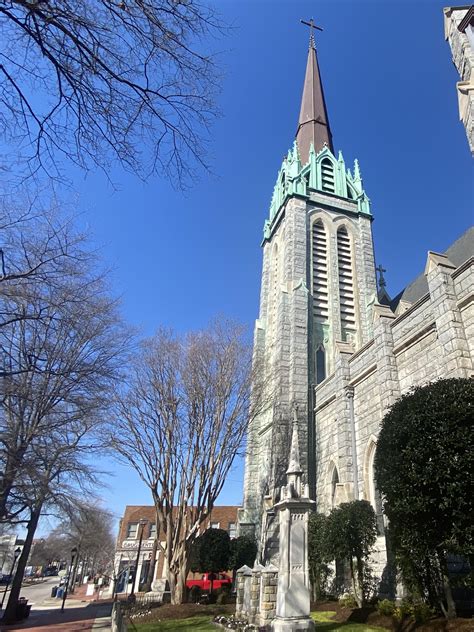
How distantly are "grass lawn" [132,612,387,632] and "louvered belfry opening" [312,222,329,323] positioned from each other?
51.9 feet

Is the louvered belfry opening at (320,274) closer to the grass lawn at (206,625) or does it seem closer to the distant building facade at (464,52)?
the distant building facade at (464,52)

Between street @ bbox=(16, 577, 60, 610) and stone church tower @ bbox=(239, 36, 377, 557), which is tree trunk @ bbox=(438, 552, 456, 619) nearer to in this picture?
stone church tower @ bbox=(239, 36, 377, 557)

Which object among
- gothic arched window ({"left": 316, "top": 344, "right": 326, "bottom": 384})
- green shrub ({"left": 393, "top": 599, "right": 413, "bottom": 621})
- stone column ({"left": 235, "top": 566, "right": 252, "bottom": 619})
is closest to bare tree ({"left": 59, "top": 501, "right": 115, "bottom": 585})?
stone column ({"left": 235, "top": 566, "right": 252, "bottom": 619})

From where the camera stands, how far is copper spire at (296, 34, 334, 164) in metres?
34.9

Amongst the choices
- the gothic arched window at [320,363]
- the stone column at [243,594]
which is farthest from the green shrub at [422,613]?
the gothic arched window at [320,363]

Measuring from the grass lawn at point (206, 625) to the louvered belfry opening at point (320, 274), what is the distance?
1582 centimetres

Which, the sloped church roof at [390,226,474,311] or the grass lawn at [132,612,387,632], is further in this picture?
the sloped church roof at [390,226,474,311]

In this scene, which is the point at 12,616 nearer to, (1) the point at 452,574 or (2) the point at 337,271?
(1) the point at 452,574

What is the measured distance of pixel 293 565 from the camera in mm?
8406

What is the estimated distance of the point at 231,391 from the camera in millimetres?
18500

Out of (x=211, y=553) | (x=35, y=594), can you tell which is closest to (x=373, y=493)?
(x=211, y=553)

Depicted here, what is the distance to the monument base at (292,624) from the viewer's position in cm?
761

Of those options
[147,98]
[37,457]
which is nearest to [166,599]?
[37,457]

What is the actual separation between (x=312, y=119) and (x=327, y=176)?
8391 mm
